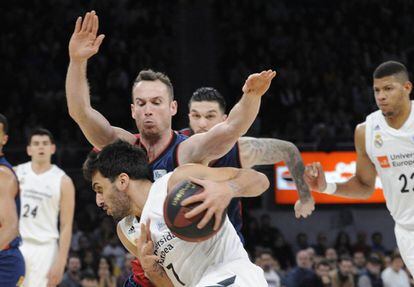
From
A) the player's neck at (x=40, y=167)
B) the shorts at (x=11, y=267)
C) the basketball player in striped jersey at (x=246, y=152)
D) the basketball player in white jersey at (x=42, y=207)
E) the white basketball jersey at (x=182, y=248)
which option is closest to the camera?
the white basketball jersey at (x=182, y=248)

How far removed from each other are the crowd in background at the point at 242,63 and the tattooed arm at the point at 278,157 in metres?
6.55

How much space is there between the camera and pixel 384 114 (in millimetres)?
5926

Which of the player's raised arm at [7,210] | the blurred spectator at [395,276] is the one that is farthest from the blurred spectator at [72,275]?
the player's raised arm at [7,210]

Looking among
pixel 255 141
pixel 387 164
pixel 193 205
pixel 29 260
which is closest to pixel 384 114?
pixel 387 164

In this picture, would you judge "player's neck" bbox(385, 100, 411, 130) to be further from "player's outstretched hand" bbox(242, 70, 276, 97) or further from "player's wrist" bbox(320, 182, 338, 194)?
"player's outstretched hand" bbox(242, 70, 276, 97)

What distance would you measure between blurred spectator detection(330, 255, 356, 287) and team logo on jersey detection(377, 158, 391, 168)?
16.1ft

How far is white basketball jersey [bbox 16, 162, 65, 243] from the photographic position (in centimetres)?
840

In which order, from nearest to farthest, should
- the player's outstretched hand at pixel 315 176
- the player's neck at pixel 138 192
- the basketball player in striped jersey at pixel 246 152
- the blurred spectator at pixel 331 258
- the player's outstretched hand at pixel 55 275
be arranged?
the player's neck at pixel 138 192
the basketball player in striped jersey at pixel 246 152
the player's outstretched hand at pixel 315 176
the player's outstretched hand at pixel 55 275
the blurred spectator at pixel 331 258

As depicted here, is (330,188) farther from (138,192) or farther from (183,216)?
(183,216)

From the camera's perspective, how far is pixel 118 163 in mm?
3977

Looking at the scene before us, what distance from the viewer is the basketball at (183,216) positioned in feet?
11.6

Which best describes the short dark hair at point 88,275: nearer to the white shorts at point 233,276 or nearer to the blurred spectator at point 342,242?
the blurred spectator at point 342,242

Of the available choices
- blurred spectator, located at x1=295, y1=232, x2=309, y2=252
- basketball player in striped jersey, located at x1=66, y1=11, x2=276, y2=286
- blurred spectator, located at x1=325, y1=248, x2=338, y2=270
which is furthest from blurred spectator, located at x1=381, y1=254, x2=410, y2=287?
basketball player in striped jersey, located at x1=66, y1=11, x2=276, y2=286

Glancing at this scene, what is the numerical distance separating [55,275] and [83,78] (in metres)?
3.59
